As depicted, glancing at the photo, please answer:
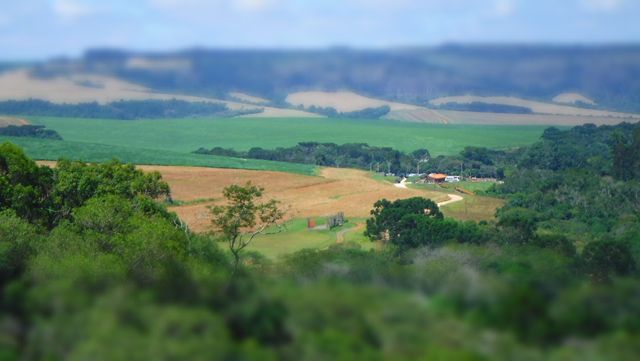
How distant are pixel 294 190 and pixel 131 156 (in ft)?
39.9

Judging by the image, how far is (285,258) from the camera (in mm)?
15570

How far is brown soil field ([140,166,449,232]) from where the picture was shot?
2862 cm

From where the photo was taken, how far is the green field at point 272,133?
54438mm

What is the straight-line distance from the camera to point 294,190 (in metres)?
34.1

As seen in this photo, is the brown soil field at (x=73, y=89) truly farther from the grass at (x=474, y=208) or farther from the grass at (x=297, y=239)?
the grass at (x=474, y=208)

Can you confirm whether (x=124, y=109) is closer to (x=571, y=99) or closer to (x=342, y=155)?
(x=342, y=155)

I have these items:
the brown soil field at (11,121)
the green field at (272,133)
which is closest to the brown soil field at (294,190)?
the brown soil field at (11,121)

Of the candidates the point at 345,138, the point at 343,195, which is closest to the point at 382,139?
the point at 345,138

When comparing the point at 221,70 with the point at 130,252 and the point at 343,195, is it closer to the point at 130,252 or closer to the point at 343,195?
the point at 343,195

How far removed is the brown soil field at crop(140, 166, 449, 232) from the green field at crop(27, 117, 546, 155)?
1400 centimetres

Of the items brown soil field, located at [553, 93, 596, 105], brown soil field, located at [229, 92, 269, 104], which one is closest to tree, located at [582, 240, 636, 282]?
brown soil field, located at [553, 93, 596, 105]

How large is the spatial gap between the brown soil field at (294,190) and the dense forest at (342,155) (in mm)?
5799

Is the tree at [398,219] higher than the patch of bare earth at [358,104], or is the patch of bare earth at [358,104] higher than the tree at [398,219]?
the patch of bare earth at [358,104]

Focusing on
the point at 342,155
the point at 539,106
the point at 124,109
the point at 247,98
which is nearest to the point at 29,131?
the point at 124,109
